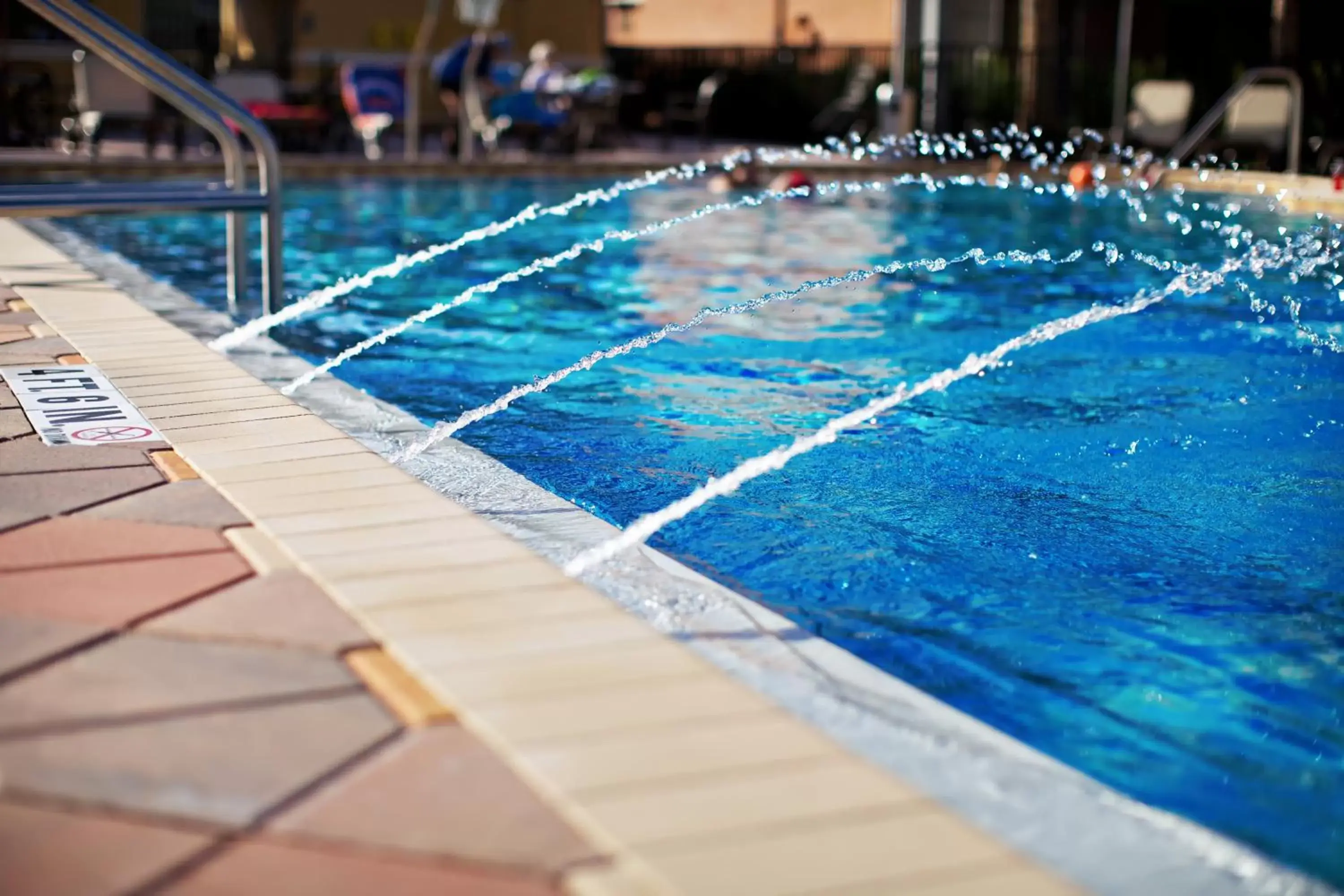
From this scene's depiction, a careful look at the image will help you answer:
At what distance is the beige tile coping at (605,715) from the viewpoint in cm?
152

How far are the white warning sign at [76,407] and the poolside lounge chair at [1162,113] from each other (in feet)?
42.1

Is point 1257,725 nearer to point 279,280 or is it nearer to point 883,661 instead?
point 883,661

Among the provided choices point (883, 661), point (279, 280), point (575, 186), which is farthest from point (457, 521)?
point (575, 186)

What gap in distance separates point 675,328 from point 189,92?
2112 mm

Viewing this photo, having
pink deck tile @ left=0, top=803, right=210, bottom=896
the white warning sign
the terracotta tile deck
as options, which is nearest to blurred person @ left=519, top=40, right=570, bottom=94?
the white warning sign

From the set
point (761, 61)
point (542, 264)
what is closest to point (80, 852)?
point (542, 264)

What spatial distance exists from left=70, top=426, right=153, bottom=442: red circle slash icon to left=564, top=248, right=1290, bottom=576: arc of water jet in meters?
1.14

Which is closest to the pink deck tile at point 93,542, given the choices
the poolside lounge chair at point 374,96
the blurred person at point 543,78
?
the poolside lounge chair at point 374,96

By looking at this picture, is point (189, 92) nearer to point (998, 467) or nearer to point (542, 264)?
point (998, 467)

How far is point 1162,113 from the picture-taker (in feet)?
48.9

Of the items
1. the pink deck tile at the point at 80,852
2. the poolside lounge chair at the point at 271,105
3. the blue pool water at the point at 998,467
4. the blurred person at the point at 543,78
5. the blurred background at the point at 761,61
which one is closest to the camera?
the pink deck tile at the point at 80,852

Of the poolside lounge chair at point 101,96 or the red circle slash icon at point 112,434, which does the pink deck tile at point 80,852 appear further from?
the poolside lounge chair at point 101,96

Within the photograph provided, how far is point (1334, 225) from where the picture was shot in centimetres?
1073

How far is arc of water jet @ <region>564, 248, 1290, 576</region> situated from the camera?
2889mm
